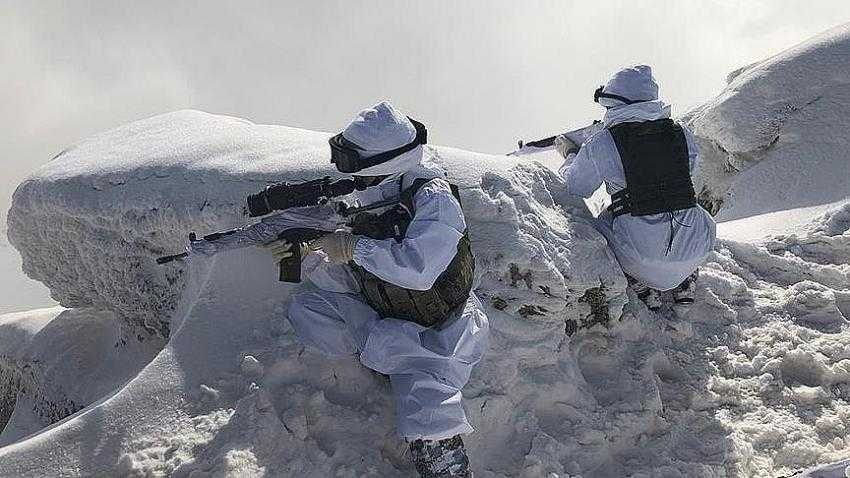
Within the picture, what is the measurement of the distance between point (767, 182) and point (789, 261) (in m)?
1.70

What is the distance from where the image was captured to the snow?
2809 millimetres

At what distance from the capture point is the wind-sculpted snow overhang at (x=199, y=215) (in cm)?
336

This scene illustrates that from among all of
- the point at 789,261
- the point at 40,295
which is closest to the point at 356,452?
the point at 789,261

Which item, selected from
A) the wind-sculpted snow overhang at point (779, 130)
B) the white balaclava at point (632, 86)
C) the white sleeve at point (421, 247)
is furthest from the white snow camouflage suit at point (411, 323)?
the wind-sculpted snow overhang at point (779, 130)

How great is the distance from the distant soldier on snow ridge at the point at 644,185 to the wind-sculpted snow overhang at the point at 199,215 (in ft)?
0.50

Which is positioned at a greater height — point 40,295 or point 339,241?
point 339,241

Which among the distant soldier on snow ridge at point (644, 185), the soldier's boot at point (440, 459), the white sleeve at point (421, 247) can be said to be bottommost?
the soldier's boot at point (440, 459)

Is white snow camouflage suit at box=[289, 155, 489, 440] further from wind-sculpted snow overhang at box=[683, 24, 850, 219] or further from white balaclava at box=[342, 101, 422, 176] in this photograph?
wind-sculpted snow overhang at box=[683, 24, 850, 219]

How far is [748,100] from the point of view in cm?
648

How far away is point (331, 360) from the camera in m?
3.02

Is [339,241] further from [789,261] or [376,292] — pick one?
[789,261]

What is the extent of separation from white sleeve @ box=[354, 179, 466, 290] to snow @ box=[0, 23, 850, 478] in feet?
1.58

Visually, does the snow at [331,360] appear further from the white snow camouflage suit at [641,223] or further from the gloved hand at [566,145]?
the gloved hand at [566,145]

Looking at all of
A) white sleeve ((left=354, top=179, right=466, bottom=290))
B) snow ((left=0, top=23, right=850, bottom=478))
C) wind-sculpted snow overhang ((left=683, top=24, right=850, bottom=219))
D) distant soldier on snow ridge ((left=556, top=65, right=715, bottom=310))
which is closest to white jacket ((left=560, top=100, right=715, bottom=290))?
distant soldier on snow ridge ((left=556, top=65, right=715, bottom=310))
